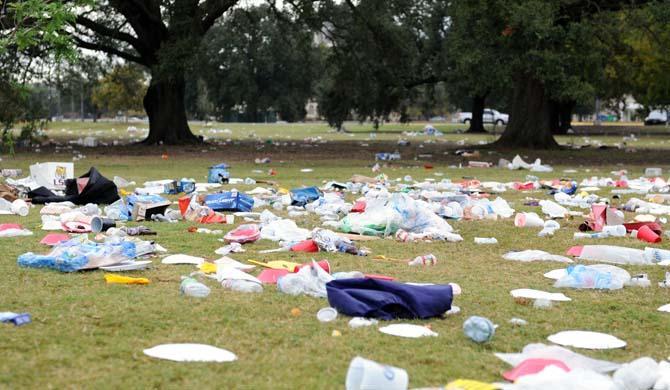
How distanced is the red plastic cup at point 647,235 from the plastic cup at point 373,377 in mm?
5390

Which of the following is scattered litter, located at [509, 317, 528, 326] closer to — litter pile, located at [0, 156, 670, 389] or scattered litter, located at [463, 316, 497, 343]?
litter pile, located at [0, 156, 670, 389]

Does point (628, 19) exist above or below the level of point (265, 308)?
above

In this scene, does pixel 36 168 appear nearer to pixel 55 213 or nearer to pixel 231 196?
pixel 55 213

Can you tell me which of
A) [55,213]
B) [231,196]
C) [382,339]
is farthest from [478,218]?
[382,339]

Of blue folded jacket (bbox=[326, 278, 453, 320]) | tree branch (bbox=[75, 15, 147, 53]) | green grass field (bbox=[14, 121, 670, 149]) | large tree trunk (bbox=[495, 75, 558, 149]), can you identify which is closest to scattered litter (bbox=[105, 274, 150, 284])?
blue folded jacket (bbox=[326, 278, 453, 320])

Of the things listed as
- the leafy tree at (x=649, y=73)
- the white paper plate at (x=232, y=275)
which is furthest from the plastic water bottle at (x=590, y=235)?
Answer: the leafy tree at (x=649, y=73)

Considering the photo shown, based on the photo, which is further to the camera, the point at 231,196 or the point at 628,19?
the point at 628,19

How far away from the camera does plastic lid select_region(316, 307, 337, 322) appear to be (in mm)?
4758

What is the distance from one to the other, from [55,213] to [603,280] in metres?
6.15

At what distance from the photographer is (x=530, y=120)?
25203 millimetres

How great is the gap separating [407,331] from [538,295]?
137 centimetres

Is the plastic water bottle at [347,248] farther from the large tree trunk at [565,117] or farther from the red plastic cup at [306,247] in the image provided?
the large tree trunk at [565,117]

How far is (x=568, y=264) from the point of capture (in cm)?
686

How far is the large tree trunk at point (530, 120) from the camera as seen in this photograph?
82.0ft
